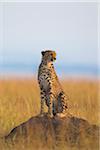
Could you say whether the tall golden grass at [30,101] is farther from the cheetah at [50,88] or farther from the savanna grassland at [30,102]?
the cheetah at [50,88]

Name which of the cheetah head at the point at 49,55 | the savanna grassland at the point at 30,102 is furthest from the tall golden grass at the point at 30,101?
the cheetah head at the point at 49,55

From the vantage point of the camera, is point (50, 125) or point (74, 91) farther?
point (74, 91)

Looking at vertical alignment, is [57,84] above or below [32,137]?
above

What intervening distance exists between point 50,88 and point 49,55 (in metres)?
0.41

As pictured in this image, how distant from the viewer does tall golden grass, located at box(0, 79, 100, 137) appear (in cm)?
810

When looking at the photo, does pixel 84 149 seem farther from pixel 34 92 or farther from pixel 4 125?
pixel 34 92

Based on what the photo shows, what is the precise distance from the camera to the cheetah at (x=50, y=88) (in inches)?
286

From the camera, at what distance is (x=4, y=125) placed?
26.0ft

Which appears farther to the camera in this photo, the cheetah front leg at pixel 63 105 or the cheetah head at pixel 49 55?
the cheetah front leg at pixel 63 105

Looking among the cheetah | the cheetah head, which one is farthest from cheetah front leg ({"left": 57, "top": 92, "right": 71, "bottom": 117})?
the cheetah head

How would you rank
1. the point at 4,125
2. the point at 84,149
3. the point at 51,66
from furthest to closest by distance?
the point at 4,125 → the point at 51,66 → the point at 84,149

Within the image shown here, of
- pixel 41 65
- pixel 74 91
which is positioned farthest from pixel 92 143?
pixel 74 91

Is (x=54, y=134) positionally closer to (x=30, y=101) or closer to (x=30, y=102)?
(x=30, y=102)

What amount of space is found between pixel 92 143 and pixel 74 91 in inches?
176
